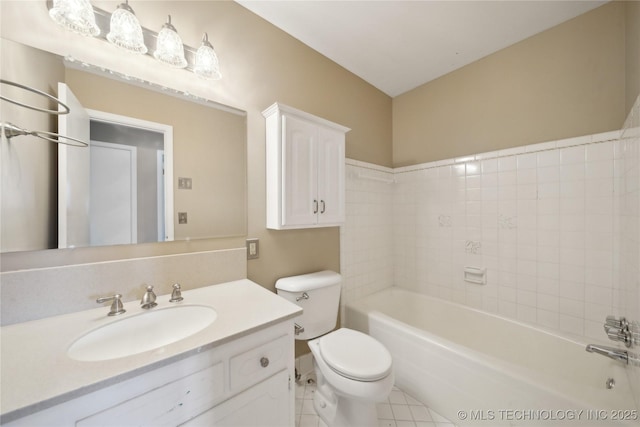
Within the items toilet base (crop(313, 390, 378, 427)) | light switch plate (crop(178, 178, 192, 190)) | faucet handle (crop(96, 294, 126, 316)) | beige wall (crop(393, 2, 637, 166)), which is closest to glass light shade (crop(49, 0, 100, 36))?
light switch plate (crop(178, 178, 192, 190))

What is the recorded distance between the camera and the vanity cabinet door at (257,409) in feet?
2.49

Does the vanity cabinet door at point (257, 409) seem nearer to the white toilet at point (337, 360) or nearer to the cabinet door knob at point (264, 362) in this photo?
the cabinet door knob at point (264, 362)

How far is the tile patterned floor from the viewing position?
53.0 inches

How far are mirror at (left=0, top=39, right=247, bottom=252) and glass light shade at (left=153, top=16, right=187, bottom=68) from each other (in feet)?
0.47

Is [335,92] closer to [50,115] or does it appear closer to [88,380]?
[50,115]

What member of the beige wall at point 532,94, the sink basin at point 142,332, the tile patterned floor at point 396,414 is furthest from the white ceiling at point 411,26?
the tile patterned floor at point 396,414

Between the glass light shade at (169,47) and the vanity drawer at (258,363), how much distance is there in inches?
54.3

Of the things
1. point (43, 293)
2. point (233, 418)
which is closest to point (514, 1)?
point (233, 418)

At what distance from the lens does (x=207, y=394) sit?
0.75 meters

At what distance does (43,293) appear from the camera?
88cm

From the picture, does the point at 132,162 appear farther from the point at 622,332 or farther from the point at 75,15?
the point at 622,332

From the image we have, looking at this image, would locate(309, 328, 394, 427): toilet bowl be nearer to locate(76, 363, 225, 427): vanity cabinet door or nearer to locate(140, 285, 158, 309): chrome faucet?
locate(76, 363, 225, 427): vanity cabinet door

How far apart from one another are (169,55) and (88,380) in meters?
1.32

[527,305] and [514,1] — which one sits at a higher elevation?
[514,1]
